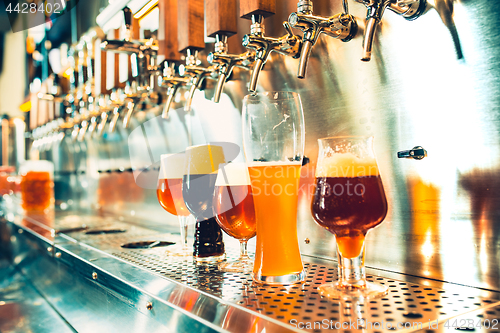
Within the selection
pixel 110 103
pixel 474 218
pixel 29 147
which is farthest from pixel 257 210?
pixel 29 147

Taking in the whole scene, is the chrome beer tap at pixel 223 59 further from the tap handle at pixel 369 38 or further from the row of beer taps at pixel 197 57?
the tap handle at pixel 369 38

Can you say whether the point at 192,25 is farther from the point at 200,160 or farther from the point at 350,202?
the point at 350,202

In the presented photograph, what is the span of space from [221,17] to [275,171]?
61 centimetres

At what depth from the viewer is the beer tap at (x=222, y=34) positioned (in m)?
1.17

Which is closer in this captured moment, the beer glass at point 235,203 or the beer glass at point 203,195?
the beer glass at point 235,203

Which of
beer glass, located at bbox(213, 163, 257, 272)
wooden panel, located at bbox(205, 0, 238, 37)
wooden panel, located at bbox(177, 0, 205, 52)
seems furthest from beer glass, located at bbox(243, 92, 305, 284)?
wooden panel, located at bbox(177, 0, 205, 52)

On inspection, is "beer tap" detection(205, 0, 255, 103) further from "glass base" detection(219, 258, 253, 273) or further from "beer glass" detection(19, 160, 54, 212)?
"beer glass" detection(19, 160, 54, 212)

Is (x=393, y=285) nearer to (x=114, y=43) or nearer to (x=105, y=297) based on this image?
(x=105, y=297)

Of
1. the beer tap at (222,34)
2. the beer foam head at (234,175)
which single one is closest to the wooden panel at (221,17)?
the beer tap at (222,34)

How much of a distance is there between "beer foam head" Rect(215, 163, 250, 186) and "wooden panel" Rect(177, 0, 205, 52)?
0.58 m

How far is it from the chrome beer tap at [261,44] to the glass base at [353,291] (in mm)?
483

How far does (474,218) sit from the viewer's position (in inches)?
30.4

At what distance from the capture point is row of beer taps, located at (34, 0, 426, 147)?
880 millimetres

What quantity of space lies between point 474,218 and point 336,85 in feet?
1.48
